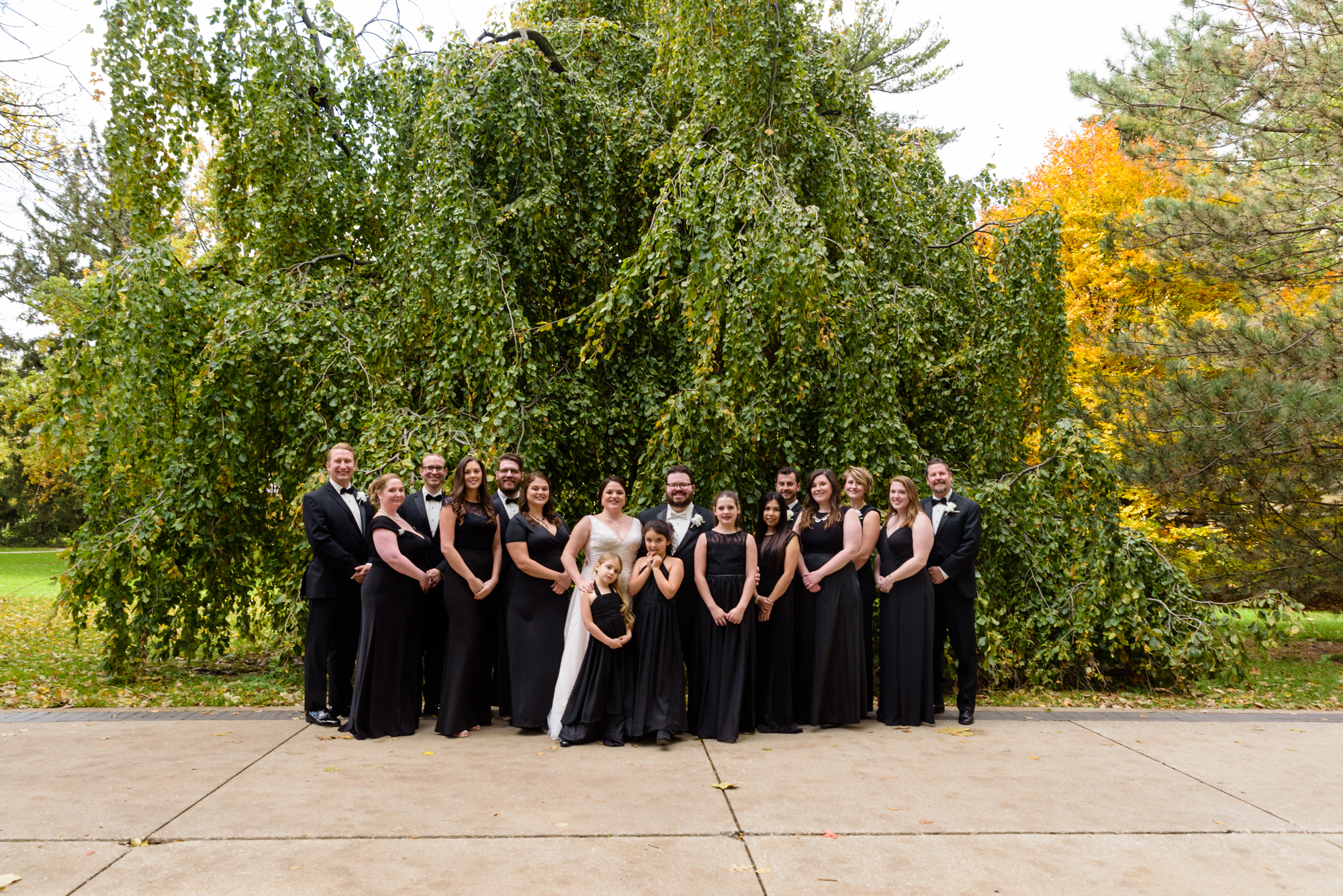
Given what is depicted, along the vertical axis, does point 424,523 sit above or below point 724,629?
above

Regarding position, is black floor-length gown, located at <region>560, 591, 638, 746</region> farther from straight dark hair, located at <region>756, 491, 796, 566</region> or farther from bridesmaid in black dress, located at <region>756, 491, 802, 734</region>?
straight dark hair, located at <region>756, 491, 796, 566</region>

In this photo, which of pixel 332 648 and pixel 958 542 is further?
pixel 958 542

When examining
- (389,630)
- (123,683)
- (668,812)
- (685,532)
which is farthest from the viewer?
(123,683)

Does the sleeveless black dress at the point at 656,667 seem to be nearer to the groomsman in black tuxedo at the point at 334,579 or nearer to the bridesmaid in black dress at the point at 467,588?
the bridesmaid in black dress at the point at 467,588

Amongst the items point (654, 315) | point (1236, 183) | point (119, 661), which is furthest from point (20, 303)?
point (1236, 183)

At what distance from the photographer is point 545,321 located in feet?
24.5

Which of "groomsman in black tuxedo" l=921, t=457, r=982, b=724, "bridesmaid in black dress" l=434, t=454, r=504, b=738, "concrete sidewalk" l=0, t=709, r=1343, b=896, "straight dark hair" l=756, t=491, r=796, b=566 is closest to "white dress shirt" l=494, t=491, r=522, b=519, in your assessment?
"bridesmaid in black dress" l=434, t=454, r=504, b=738

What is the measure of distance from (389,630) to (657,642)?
1581 mm

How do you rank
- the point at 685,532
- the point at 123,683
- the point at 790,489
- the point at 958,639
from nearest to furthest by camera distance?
the point at 685,532
the point at 790,489
the point at 958,639
the point at 123,683

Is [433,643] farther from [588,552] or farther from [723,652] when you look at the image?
[723,652]

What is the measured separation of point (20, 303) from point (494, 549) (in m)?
32.7

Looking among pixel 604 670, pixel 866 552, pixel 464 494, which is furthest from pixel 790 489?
pixel 464 494

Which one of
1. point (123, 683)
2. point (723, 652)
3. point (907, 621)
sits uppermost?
point (907, 621)

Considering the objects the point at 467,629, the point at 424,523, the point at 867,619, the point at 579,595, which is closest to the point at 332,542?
the point at 424,523
